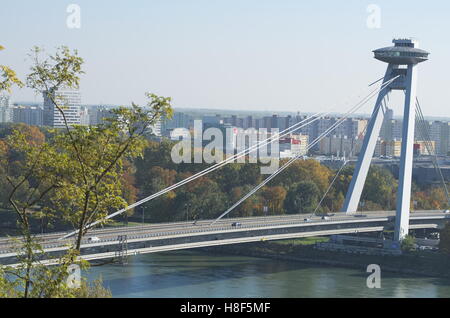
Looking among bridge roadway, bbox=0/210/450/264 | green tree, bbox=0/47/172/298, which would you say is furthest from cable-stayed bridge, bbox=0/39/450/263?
green tree, bbox=0/47/172/298

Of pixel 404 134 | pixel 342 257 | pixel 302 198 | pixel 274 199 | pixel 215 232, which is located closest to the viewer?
pixel 215 232

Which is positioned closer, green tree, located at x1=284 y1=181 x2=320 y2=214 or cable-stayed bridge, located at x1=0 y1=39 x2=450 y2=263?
cable-stayed bridge, located at x1=0 y1=39 x2=450 y2=263

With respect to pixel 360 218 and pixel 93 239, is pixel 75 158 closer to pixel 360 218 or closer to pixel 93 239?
pixel 93 239

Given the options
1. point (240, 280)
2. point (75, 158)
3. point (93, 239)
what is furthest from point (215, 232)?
point (75, 158)

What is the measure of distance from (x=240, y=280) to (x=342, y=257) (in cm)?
369

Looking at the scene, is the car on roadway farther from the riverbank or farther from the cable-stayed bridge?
the riverbank

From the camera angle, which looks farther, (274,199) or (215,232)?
(274,199)

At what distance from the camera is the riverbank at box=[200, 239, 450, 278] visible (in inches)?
656

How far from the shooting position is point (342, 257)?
17.7 m

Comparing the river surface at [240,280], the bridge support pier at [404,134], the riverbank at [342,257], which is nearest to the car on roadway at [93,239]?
the river surface at [240,280]

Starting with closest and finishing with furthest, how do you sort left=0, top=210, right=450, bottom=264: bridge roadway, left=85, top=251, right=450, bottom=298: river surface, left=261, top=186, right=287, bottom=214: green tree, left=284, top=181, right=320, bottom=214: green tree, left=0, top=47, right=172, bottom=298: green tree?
left=0, top=47, right=172, bottom=298: green tree → left=0, top=210, right=450, bottom=264: bridge roadway → left=85, top=251, right=450, bottom=298: river surface → left=284, top=181, right=320, bottom=214: green tree → left=261, top=186, right=287, bottom=214: green tree

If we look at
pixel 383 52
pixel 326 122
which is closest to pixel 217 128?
pixel 326 122

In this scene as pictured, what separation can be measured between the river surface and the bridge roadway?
0.55 meters

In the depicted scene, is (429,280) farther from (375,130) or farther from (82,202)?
(82,202)
